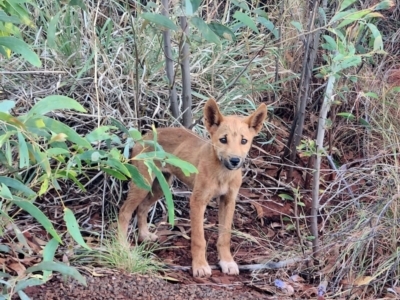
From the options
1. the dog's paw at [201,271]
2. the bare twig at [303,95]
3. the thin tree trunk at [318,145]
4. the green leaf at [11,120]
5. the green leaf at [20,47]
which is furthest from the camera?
the bare twig at [303,95]

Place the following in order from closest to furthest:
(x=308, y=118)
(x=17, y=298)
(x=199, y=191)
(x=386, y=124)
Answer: (x=17, y=298) < (x=199, y=191) < (x=386, y=124) < (x=308, y=118)

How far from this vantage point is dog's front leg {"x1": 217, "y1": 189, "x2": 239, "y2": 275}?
17.1 feet

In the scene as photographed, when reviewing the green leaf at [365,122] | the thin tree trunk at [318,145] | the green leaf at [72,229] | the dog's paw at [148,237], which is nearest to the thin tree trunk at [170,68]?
the dog's paw at [148,237]

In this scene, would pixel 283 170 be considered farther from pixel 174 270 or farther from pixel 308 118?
pixel 174 270

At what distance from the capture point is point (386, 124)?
6449mm

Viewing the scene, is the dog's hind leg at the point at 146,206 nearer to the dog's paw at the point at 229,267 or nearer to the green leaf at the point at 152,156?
the dog's paw at the point at 229,267

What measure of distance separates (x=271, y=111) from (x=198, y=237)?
6.64 feet

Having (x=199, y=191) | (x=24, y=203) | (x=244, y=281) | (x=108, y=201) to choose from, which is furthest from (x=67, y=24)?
(x=24, y=203)

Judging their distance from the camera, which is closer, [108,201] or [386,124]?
[108,201]

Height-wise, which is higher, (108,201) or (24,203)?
(24,203)

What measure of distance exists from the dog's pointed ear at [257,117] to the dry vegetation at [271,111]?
61 cm

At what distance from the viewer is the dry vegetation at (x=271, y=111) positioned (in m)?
5.09

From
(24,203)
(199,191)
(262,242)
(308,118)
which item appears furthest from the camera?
(308,118)

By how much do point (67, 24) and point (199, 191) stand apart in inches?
83.3
